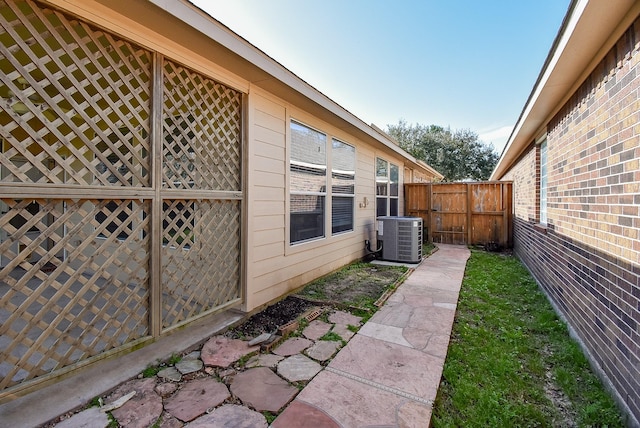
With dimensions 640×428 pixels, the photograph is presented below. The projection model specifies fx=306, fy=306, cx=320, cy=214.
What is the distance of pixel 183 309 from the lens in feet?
9.64

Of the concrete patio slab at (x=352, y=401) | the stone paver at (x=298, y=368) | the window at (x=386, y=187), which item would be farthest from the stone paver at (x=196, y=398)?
the window at (x=386, y=187)

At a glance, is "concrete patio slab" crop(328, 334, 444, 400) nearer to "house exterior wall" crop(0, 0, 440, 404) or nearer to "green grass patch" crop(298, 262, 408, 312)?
"green grass patch" crop(298, 262, 408, 312)

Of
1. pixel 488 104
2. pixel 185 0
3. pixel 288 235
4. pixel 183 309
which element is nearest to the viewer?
pixel 185 0

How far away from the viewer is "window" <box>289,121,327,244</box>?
4.31 metres

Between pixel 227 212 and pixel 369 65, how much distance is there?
32.0ft

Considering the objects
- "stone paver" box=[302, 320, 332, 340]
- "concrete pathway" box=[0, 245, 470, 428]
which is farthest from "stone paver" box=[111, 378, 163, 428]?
"stone paver" box=[302, 320, 332, 340]

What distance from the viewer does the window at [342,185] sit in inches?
216

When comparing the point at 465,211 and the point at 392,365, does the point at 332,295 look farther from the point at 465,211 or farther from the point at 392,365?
the point at 465,211

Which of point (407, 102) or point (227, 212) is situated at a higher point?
point (407, 102)

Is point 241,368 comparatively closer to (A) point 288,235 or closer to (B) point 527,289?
(A) point 288,235

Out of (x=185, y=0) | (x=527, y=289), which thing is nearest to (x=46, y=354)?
(x=185, y=0)

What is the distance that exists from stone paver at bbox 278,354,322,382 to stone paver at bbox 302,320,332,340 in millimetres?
387

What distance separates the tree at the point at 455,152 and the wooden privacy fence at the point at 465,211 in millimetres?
16047

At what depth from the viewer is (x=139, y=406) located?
1.93 meters
